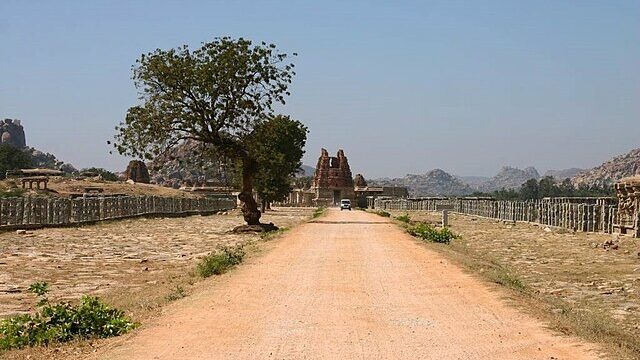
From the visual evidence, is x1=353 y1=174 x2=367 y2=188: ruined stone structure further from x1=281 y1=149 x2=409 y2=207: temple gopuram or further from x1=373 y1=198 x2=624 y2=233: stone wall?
x1=373 y1=198 x2=624 y2=233: stone wall

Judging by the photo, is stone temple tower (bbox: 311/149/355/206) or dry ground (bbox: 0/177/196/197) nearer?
dry ground (bbox: 0/177/196/197)

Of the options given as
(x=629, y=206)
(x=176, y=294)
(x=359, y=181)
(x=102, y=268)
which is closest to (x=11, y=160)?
(x=359, y=181)

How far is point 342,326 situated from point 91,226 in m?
33.0

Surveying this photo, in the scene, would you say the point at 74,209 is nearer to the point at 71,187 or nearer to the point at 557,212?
the point at 557,212

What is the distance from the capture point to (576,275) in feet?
67.0

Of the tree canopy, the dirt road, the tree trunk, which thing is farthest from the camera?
the tree canopy

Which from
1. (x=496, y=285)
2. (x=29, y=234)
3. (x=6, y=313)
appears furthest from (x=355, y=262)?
(x=29, y=234)

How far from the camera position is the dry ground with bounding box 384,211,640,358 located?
11.1 meters

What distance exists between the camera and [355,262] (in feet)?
62.3

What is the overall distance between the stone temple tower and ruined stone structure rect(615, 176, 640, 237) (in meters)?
96.0

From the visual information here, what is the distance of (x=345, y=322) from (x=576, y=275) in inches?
472

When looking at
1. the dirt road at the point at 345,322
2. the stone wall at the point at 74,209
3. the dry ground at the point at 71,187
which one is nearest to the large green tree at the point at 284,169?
the stone wall at the point at 74,209

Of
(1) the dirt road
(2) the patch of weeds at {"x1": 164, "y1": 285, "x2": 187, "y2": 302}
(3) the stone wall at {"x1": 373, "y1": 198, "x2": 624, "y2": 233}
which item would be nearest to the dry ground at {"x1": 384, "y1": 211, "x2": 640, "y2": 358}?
(1) the dirt road

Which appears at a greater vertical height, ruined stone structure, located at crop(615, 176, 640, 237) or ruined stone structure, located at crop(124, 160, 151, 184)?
ruined stone structure, located at crop(124, 160, 151, 184)
